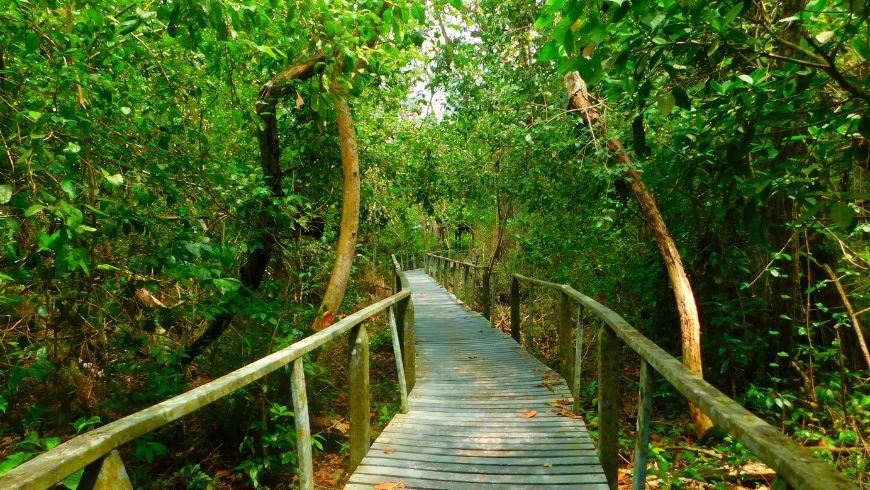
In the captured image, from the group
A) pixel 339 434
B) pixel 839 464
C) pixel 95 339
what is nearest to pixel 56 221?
pixel 95 339

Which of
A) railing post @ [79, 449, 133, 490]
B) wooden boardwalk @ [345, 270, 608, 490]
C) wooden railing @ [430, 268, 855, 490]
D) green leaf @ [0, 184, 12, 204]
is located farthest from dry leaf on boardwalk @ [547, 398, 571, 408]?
green leaf @ [0, 184, 12, 204]

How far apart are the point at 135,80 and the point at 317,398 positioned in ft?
15.3

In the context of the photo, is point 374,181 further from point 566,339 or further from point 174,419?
point 174,419

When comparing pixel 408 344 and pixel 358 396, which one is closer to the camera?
pixel 358 396

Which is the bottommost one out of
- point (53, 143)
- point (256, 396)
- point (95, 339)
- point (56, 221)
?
point (256, 396)

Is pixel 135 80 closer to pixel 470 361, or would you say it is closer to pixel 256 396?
pixel 256 396

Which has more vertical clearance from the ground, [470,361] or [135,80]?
[135,80]

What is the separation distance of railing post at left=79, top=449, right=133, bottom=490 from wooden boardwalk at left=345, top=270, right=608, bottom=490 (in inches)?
75.8

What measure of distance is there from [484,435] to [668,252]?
4162 mm

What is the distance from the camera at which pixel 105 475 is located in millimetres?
1264

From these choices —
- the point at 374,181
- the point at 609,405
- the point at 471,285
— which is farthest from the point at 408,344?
the point at 471,285

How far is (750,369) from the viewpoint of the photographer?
682 centimetres

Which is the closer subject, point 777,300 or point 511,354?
point 777,300

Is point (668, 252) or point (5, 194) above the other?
point (5, 194)
